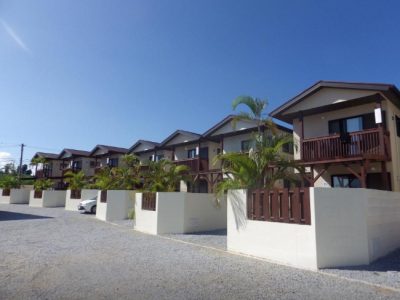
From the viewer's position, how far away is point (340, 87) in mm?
13906

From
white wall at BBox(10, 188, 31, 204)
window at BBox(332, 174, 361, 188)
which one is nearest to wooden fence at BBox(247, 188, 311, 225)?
window at BBox(332, 174, 361, 188)

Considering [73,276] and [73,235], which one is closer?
[73,276]

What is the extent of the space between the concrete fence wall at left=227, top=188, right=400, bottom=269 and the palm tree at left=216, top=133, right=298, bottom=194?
64.2 inches

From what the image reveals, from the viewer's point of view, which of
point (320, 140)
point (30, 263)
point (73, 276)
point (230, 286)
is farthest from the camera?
point (320, 140)

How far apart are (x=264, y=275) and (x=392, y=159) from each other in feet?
30.9

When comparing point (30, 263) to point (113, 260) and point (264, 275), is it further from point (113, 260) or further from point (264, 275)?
point (264, 275)

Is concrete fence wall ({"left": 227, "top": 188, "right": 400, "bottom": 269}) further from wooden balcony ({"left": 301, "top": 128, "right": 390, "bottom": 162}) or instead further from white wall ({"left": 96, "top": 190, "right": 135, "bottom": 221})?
white wall ({"left": 96, "top": 190, "right": 135, "bottom": 221})

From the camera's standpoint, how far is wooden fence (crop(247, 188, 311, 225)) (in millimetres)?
7512

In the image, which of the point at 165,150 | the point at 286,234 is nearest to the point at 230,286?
the point at 286,234

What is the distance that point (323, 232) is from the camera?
713 cm

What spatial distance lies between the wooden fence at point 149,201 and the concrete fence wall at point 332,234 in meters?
6.28

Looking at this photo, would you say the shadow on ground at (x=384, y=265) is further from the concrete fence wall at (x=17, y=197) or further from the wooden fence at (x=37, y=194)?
the concrete fence wall at (x=17, y=197)

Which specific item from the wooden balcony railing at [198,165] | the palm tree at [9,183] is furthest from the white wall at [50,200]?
the wooden balcony railing at [198,165]

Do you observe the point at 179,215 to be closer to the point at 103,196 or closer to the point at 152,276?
the point at 152,276
